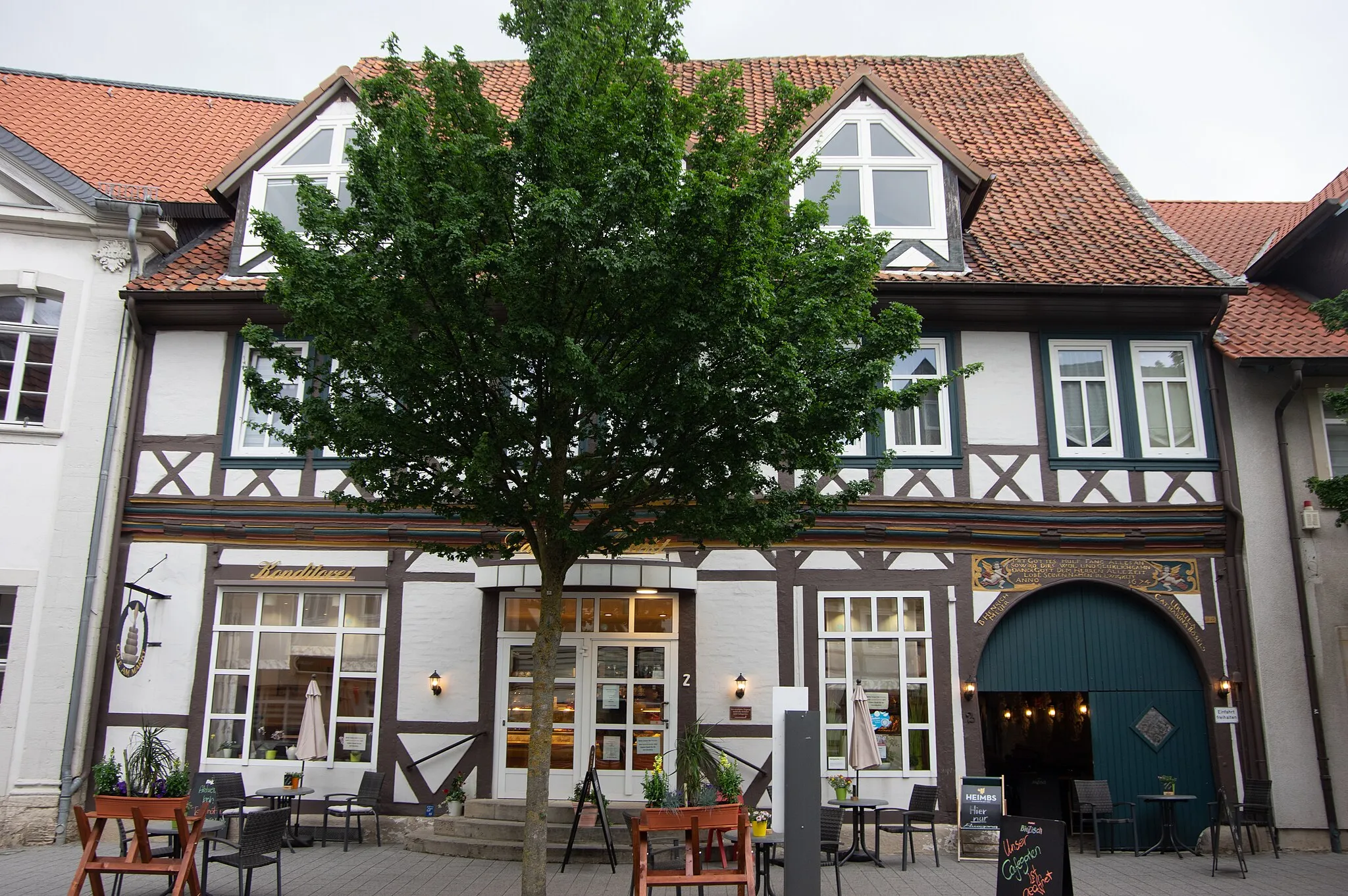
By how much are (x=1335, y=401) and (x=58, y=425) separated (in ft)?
52.7

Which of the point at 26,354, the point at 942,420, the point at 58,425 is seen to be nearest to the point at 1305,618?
the point at 942,420

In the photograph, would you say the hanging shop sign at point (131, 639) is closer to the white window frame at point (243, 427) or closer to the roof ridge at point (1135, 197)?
the white window frame at point (243, 427)

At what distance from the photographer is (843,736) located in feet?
45.6

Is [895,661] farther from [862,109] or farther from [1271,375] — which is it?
[862,109]

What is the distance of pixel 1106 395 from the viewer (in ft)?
48.6

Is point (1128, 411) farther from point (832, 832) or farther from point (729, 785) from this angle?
point (729, 785)

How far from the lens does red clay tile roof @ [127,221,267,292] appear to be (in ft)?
49.0

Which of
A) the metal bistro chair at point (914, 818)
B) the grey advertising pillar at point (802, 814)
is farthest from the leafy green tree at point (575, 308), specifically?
the metal bistro chair at point (914, 818)

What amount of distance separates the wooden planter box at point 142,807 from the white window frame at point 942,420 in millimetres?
9525

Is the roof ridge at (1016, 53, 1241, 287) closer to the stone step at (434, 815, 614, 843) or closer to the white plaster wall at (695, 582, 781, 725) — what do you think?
the white plaster wall at (695, 582, 781, 725)

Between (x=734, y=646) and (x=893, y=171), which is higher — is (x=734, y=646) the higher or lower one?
the lower one

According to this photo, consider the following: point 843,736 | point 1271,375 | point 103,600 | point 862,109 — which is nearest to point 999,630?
point 843,736

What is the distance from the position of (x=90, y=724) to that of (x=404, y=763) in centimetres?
415

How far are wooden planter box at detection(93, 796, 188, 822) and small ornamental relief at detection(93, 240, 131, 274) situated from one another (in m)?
8.35
